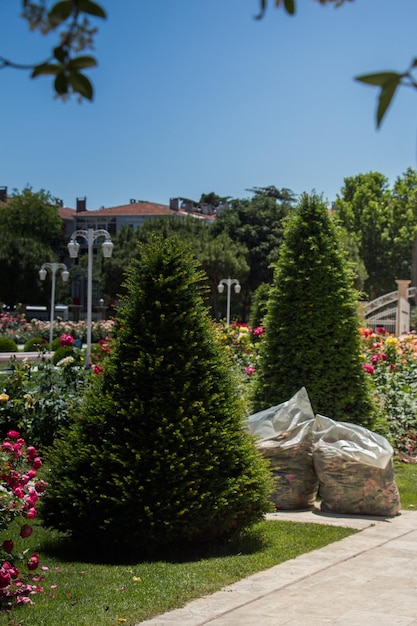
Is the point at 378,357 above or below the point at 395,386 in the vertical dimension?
above

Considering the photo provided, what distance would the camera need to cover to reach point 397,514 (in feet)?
28.2

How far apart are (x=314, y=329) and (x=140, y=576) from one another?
4944mm

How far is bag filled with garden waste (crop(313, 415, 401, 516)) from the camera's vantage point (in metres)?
8.41

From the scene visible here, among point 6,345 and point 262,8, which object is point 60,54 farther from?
point 6,345

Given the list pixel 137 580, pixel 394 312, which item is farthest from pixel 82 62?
pixel 394 312

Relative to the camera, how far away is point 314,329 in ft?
33.8

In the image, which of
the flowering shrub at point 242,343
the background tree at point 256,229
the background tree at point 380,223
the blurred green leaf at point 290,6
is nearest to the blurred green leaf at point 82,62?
the blurred green leaf at point 290,6

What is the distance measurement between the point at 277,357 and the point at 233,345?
23.6ft

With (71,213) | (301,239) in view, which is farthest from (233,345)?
(71,213)

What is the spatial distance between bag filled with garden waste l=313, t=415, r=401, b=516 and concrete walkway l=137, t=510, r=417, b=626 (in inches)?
40.0

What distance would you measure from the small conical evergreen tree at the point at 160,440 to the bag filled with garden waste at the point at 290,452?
1.60m

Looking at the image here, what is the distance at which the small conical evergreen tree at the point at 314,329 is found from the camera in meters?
10.2

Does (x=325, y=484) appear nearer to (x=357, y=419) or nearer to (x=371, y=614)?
(x=357, y=419)

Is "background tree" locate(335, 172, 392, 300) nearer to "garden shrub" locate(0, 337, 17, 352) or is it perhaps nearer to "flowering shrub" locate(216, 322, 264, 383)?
"garden shrub" locate(0, 337, 17, 352)
